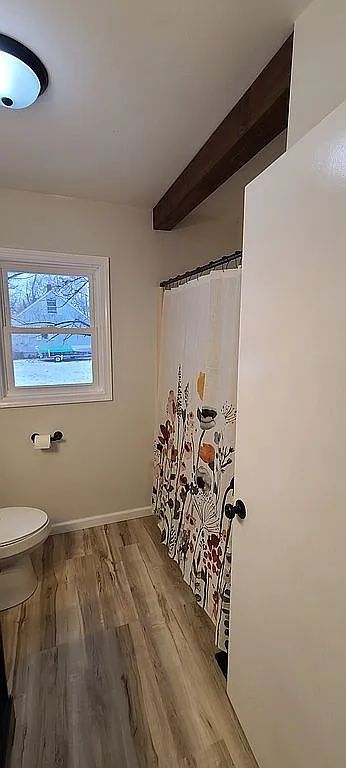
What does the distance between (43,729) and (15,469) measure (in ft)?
4.61

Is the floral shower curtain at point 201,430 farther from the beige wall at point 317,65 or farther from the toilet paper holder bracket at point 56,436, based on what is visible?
the toilet paper holder bracket at point 56,436

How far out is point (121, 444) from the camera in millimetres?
2607

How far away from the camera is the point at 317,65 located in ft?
3.07

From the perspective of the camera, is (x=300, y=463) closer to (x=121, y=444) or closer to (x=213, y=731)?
(x=213, y=731)

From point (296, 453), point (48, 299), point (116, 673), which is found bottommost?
point (116, 673)

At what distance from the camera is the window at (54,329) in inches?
88.6

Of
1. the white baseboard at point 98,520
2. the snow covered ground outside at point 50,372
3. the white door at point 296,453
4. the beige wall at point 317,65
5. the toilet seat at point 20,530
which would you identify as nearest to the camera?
the white door at point 296,453

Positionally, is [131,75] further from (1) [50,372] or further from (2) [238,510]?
(1) [50,372]

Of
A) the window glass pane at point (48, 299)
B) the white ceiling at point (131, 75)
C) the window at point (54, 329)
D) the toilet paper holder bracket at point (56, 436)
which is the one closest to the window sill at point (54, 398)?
the window at point (54, 329)

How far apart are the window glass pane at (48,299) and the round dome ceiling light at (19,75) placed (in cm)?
110

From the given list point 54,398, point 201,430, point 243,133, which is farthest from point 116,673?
point 243,133

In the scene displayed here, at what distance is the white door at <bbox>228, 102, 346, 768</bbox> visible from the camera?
2.41ft

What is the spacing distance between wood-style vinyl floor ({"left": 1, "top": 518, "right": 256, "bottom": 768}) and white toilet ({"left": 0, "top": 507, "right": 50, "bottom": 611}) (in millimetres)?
70

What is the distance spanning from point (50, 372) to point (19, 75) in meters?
1.60
